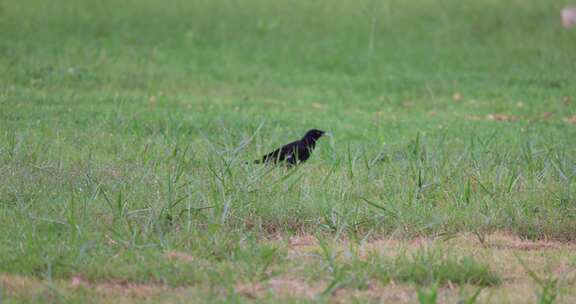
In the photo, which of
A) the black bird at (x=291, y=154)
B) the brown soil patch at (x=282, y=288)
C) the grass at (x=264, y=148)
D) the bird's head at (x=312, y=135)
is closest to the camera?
the brown soil patch at (x=282, y=288)

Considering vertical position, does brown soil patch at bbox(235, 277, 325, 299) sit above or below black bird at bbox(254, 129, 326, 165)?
above

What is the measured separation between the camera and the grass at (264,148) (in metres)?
5.04

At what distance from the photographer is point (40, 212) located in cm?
578

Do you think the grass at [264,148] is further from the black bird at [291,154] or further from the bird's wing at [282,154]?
the bird's wing at [282,154]

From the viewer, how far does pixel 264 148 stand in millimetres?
8633

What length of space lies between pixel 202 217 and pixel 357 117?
5430mm

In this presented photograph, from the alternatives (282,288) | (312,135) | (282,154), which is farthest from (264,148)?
(282,288)

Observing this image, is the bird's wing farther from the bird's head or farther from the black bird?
the bird's head

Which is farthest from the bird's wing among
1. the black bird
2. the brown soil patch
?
the brown soil patch

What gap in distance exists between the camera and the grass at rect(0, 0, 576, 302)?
504cm

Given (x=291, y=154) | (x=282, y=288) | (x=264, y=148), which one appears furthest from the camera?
(x=264, y=148)

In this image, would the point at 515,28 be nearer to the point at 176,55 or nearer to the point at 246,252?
the point at 176,55

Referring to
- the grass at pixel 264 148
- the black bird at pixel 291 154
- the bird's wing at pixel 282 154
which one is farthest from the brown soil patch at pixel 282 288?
the bird's wing at pixel 282 154

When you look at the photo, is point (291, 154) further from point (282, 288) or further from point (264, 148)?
point (282, 288)
